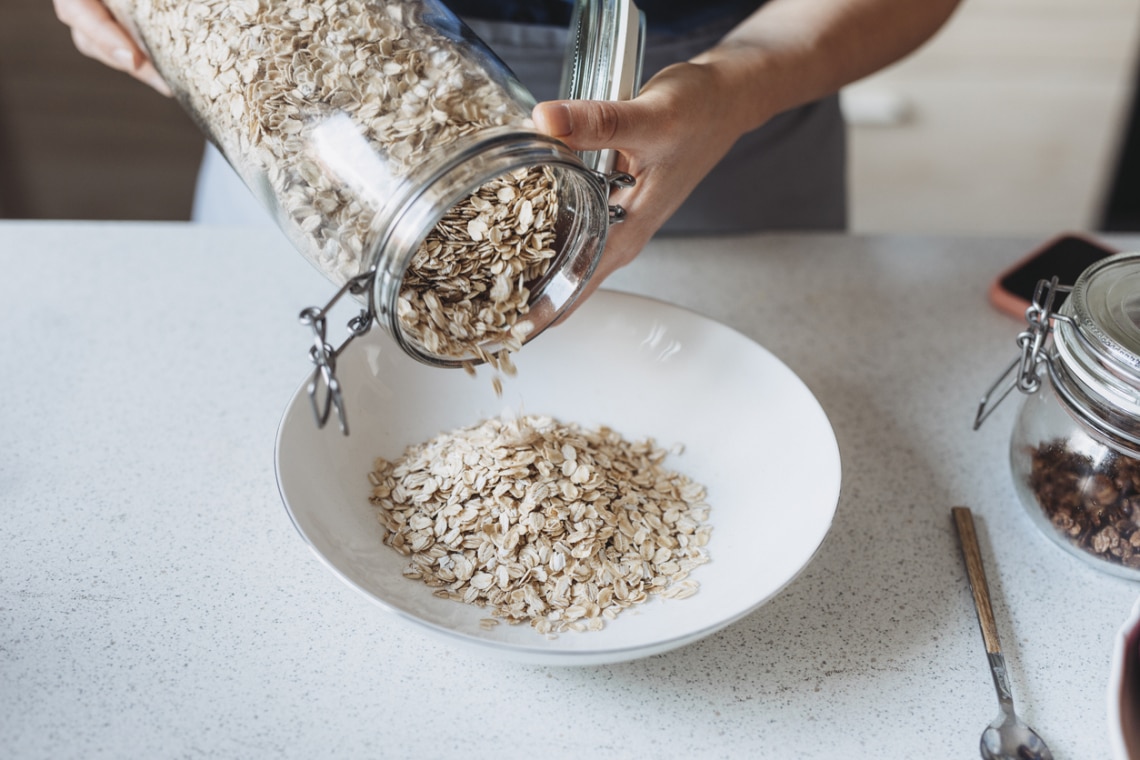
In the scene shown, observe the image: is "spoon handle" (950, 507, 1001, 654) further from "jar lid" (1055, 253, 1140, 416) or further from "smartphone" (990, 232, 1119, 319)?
"smartphone" (990, 232, 1119, 319)

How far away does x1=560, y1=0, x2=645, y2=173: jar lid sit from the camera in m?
0.69

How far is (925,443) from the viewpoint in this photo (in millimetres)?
913

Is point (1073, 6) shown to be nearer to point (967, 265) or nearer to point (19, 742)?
point (967, 265)

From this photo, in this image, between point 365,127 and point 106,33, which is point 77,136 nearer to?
point 106,33

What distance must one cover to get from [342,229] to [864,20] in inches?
25.7

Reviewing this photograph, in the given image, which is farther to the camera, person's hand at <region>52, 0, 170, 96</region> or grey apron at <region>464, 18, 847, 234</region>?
grey apron at <region>464, 18, 847, 234</region>

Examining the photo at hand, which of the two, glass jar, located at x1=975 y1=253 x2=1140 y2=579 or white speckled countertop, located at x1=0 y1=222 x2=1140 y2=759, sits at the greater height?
glass jar, located at x1=975 y1=253 x2=1140 y2=579

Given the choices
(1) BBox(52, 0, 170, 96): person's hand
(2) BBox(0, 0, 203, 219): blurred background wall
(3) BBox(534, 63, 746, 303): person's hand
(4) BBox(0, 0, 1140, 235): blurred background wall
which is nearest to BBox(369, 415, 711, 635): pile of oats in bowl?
(3) BBox(534, 63, 746, 303): person's hand

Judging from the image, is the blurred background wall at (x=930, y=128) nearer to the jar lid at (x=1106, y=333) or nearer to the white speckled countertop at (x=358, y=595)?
the white speckled countertop at (x=358, y=595)

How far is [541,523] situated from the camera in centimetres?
74

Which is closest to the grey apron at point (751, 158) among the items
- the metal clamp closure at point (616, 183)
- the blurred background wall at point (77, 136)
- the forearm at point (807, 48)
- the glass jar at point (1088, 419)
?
the forearm at point (807, 48)

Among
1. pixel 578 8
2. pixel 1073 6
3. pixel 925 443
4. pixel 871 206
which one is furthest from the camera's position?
pixel 871 206

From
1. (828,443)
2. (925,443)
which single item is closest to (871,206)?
(925,443)

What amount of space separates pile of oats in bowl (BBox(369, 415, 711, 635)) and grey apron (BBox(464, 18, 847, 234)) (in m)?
0.49
